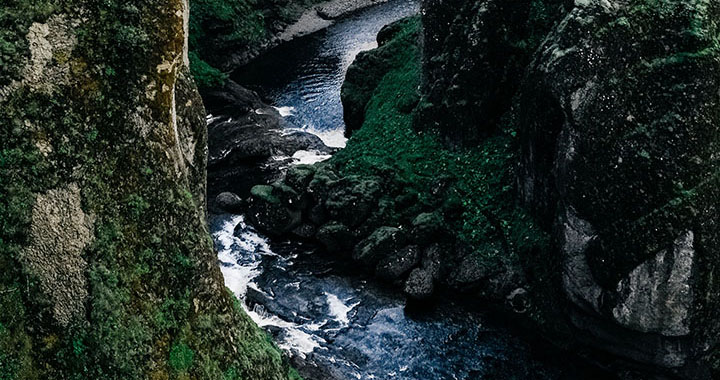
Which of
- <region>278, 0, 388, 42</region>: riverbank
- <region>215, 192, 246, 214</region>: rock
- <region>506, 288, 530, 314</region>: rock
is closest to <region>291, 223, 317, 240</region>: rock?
<region>215, 192, 246, 214</region>: rock

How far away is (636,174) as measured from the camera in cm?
1650

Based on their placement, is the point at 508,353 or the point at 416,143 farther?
the point at 416,143

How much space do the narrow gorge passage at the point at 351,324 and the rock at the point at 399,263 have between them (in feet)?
1.45

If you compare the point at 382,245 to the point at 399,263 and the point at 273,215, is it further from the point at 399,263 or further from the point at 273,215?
the point at 273,215

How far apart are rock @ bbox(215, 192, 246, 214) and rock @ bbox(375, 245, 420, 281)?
678 centimetres

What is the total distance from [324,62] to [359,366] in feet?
80.4

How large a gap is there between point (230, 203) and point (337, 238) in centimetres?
503

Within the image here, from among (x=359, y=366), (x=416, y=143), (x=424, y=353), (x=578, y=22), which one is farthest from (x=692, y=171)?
(x=416, y=143)

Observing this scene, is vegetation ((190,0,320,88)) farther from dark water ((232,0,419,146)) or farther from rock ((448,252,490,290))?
rock ((448,252,490,290))

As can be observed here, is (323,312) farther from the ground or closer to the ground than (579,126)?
closer to the ground

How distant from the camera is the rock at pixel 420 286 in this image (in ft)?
68.2

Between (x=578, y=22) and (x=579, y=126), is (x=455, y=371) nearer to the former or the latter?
(x=579, y=126)

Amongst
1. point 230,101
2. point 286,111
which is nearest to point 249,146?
point 286,111

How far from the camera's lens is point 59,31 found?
10.4m
